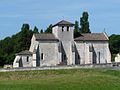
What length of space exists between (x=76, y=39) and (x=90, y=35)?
322cm


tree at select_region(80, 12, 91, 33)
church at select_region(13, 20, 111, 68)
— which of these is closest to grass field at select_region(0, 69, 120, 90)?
church at select_region(13, 20, 111, 68)

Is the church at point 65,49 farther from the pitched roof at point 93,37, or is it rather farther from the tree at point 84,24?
the tree at point 84,24

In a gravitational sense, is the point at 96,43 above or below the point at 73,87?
above

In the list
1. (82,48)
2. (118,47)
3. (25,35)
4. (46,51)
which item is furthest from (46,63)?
(118,47)

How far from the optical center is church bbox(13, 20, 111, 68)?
8906 cm

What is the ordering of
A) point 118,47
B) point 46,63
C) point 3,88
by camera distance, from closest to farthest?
point 3,88 < point 46,63 < point 118,47

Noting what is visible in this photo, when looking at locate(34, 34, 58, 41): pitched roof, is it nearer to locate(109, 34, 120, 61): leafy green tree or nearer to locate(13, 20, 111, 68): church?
locate(13, 20, 111, 68): church

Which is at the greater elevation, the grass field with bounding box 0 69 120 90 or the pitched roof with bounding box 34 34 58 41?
the pitched roof with bounding box 34 34 58 41

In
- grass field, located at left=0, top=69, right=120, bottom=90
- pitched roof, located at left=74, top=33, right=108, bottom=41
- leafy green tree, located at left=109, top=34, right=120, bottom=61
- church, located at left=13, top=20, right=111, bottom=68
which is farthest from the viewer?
leafy green tree, located at left=109, top=34, right=120, bottom=61

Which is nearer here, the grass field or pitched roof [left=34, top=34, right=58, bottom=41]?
the grass field

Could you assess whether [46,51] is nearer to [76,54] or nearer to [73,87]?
[76,54]

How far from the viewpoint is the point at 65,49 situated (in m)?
90.4

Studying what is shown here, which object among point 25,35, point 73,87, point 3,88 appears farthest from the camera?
point 25,35

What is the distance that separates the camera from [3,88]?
39594 mm
